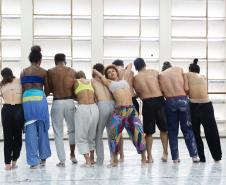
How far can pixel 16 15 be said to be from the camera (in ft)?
42.0

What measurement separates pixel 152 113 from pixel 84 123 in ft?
3.69

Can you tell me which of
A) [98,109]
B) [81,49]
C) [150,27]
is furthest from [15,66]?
[98,109]

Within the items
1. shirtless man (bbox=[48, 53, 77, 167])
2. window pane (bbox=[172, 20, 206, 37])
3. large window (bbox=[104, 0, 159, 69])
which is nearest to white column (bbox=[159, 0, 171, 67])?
large window (bbox=[104, 0, 159, 69])

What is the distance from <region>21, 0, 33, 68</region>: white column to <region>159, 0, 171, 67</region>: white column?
3.24 meters

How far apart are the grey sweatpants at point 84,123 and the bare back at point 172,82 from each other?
119 cm

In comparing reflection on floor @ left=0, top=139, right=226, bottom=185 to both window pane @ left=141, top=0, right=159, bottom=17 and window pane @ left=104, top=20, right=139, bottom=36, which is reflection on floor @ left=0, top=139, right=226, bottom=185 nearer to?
window pane @ left=104, top=20, right=139, bottom=36

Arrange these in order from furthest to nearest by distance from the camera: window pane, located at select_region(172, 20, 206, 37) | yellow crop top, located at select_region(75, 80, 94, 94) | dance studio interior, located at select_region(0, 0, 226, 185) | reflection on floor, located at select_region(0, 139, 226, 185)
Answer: window pane, located at select_region(172, 20, 206, 37)
dance studio interior, located at select_region(0, 0, 226, 185)
yellow crop top, located at select_region(75, 80, 94, 94)
reflection on floor, located at select_region(0, 139, 226, 185)

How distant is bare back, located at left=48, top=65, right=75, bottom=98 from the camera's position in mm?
7762

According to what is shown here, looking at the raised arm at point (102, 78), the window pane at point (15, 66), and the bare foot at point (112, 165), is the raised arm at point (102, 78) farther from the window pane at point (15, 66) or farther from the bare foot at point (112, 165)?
the window pane at point (15, 66)

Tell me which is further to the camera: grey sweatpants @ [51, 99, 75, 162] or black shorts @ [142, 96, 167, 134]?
black shorts @ [142, 96, 167, 134]

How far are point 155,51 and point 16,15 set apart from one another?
3594 mm

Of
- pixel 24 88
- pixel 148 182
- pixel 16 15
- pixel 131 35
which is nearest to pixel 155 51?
pixel 131 35

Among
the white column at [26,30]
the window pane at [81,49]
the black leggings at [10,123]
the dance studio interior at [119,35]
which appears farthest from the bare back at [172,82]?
the white column at [26,30]

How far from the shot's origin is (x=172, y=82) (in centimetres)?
811
